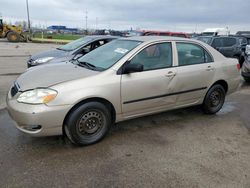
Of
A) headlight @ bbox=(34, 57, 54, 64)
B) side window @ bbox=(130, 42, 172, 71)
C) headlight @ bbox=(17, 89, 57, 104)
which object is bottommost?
headlight @ bbox=(17, 89, 57, 104)

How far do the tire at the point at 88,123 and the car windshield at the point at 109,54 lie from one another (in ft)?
2.17

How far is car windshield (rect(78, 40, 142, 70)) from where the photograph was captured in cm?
365

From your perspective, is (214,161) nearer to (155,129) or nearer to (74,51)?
(155,129)

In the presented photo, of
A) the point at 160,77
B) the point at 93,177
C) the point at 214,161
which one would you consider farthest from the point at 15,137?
the point at 214,161

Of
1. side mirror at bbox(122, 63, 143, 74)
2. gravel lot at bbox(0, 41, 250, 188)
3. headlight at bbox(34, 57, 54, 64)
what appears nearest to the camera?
gravel lot at bbox(0, 41, 250, 188)

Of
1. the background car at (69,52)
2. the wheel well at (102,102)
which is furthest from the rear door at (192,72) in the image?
the background car at (69,52)

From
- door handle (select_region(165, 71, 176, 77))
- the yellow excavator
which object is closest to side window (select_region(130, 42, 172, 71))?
door handle (select_region(165, 71, 176, 77))

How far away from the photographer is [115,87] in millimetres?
3359

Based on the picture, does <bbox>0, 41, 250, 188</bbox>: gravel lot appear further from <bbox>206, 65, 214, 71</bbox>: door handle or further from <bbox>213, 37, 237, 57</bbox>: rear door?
<bbox>213, 37, 237, 57</bbox>: rear door

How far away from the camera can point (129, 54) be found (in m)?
3.61

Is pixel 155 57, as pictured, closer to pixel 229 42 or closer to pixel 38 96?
pixel 38 96

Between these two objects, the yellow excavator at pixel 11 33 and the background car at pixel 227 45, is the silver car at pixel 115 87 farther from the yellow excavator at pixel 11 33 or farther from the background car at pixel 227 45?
the yellow excavator at pixel 11 33

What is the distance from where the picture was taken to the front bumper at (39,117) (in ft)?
9.55

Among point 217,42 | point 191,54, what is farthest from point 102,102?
point 217,42
